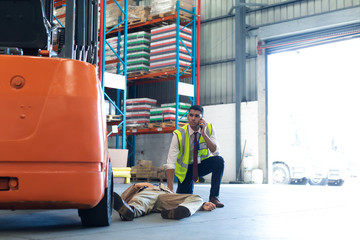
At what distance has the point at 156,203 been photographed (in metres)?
4.64

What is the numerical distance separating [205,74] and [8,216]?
11920 mm

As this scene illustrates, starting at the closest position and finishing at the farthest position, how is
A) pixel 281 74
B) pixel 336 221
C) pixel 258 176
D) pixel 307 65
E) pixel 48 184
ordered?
pixel 48 184
pixel 336 221
pixel 258 176
pixel 281 74
pixel 307 65

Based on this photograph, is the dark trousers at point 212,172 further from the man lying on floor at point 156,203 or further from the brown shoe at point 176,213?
the brown shoe at point 176,213

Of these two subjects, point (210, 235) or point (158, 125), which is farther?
point (158, 125)

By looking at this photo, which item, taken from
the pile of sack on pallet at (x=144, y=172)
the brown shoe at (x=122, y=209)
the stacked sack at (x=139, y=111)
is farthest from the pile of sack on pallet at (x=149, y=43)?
the brown shoe at (x=122, y=209)

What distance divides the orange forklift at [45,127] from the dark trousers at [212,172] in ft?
8.37

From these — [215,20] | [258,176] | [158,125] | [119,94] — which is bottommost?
[258,176]

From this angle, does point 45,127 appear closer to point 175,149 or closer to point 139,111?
point 175,149

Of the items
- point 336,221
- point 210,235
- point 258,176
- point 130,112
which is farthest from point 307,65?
point 210,235

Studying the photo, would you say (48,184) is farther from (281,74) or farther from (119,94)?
(119,94)

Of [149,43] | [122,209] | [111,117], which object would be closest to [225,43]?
[149,43]

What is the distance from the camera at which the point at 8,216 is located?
14.4 feet

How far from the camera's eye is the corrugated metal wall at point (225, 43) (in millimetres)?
14055

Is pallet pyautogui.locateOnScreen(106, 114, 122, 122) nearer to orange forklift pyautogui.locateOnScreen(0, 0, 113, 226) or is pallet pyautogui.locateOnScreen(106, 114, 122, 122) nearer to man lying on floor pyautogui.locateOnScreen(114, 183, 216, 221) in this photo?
man lying on floor pyautogui.locateOnScreen(114, 183, 216, 221)
